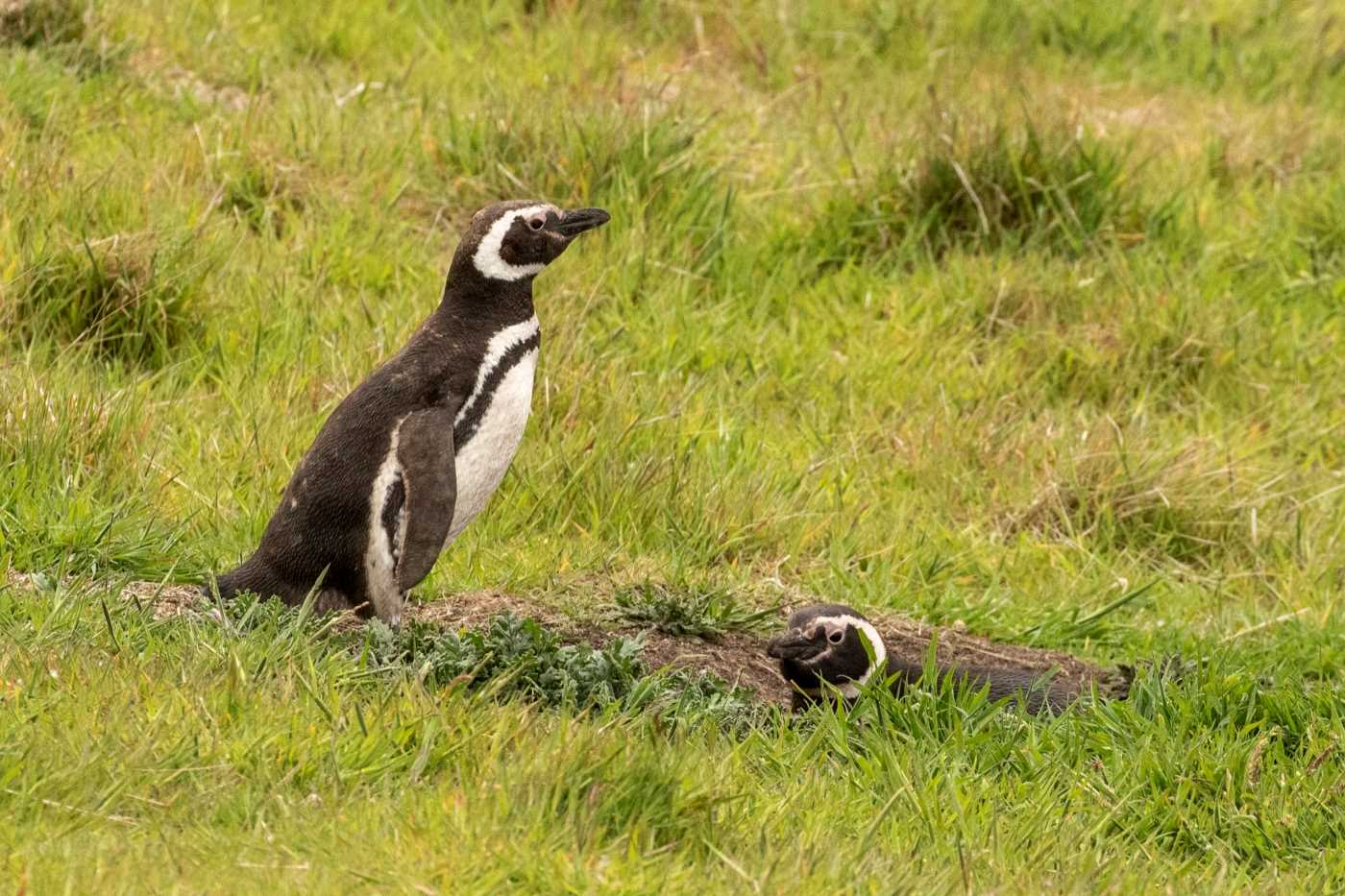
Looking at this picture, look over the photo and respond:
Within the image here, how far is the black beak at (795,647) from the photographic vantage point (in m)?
5.65

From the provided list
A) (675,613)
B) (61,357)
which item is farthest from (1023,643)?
(61,357)

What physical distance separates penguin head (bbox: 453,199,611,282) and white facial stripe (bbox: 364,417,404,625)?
59 centimetres

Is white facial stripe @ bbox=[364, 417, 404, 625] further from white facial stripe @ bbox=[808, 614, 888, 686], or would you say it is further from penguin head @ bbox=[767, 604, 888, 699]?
white facial stripe @ bbox=[808, 614, 888, 686]

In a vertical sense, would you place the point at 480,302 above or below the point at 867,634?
Result: above

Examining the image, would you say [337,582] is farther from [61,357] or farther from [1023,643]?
[1023,643]

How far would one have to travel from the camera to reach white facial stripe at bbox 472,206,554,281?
18.5 ft

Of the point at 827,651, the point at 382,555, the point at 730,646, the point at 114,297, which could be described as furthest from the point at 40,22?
the point at 827,651

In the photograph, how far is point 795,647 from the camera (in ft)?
18.6

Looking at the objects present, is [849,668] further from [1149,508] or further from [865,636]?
[1149,508]

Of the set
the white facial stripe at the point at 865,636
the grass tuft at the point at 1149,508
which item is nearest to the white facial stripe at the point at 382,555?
the white facial stripe at the point at 865,636

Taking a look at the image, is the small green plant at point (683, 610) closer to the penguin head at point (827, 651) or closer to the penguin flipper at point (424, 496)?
the penguin head at point (827, 651)

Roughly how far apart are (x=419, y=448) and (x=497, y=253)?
71 cm

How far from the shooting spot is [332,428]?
5438 mm

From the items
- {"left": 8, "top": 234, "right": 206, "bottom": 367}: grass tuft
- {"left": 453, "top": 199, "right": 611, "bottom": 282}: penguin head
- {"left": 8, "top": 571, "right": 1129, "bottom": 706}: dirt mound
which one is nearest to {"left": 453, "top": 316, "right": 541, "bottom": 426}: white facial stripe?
{"left": 453, "top": 199, "right": 611, "bottom": 282}: penguin head
